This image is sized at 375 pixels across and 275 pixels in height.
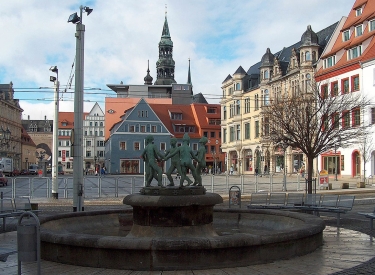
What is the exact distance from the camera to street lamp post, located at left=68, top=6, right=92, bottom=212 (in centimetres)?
1844

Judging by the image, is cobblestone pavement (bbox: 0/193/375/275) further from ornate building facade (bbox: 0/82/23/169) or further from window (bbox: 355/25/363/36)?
ornate building facade (bbox: 0/82/23/169)

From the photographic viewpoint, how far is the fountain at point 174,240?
8414 millimetres

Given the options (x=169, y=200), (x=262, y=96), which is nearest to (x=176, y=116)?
(x=262, y=96)

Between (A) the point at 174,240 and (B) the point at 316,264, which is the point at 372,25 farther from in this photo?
(A) the point at 174,240

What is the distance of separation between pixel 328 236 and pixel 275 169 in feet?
177

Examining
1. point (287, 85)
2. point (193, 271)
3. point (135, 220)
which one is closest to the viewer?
point (193, 271)

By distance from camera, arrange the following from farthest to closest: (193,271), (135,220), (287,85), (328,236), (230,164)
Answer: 1. (230,164)
2. (287,85)
3. (328,236)
4. (135,220)
5. (193,271)

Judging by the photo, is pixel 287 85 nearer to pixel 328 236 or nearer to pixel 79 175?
pixel 79 175

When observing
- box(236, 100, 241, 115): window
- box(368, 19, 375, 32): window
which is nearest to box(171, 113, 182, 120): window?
box(236, 100, 241, 115): window

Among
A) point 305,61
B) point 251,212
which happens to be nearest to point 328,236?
point 251,212

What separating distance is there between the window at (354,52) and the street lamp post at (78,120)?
3577cm

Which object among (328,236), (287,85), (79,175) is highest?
(287,85)

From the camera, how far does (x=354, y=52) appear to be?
160 ft

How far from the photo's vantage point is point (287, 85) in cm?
6297
